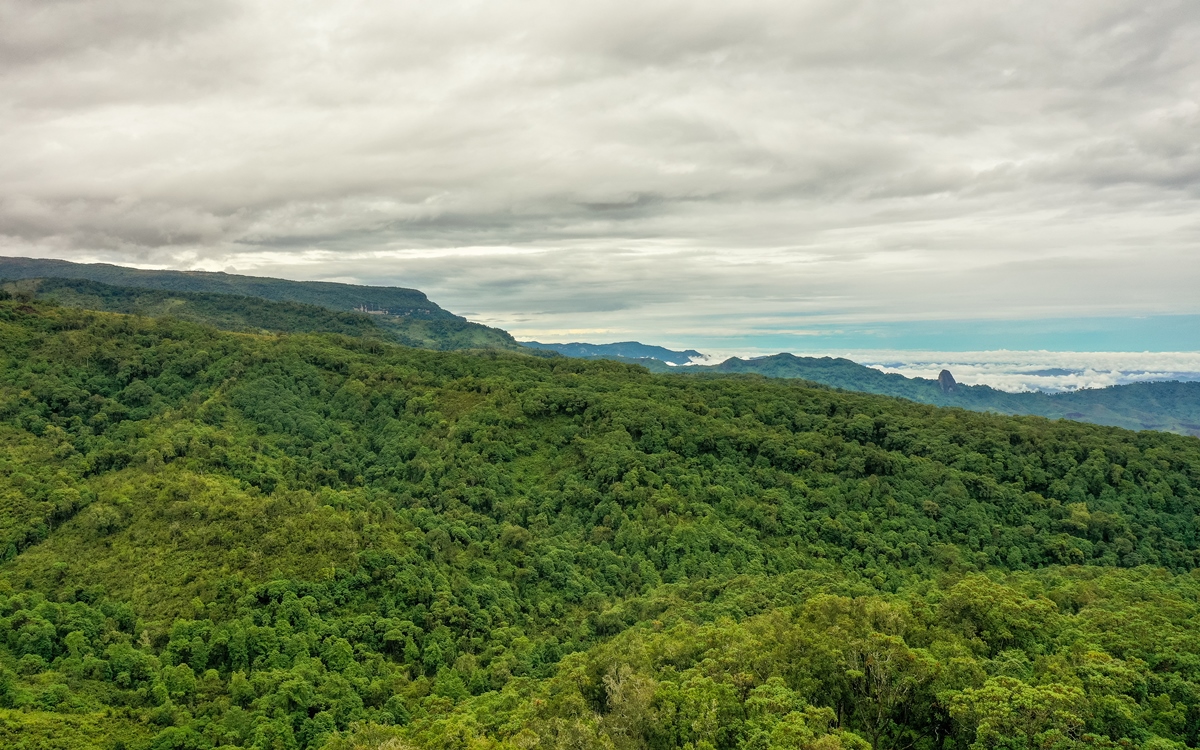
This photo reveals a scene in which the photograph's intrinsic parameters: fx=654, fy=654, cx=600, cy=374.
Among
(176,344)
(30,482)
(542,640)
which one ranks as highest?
(176,344)

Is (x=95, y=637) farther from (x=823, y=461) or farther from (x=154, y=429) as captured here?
(x=823, y=461)

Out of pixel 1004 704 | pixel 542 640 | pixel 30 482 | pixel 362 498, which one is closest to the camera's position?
pixel 1004 704

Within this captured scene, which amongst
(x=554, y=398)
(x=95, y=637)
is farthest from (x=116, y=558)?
(x=554, y=398)

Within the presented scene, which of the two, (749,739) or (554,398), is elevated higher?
(554,398)

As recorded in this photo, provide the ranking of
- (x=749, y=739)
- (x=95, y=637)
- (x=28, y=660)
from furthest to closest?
1. (x=95, y=637)
2. (x=28, y=660)
3. (x=749, y=739)

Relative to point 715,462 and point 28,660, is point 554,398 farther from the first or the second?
point 28,660

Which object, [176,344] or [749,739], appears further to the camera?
[176,344]

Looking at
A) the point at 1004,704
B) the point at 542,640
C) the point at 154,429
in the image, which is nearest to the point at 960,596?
the point at 1004,704
